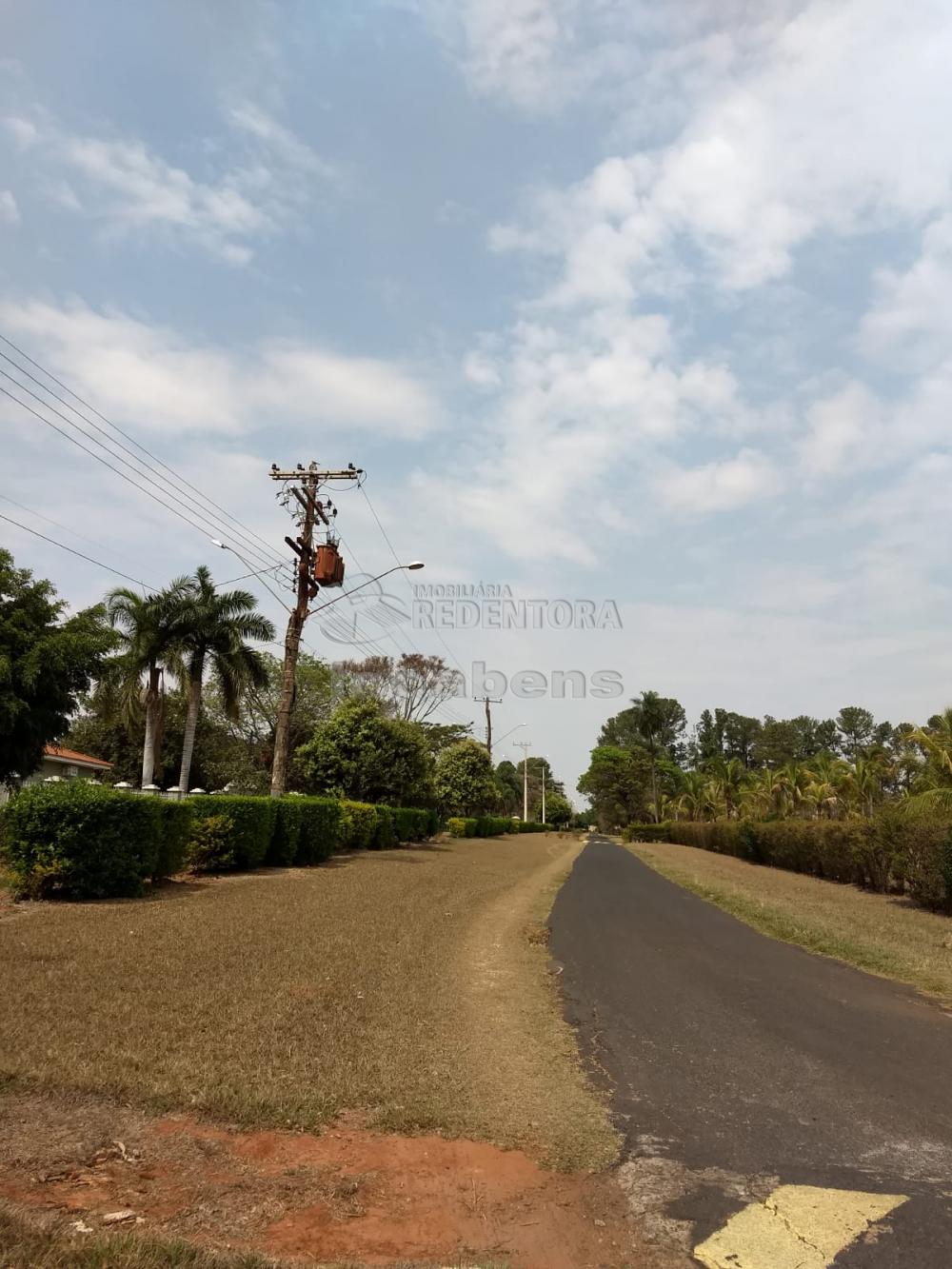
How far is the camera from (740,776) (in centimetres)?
7312

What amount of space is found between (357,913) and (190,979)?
531cm

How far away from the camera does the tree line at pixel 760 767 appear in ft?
97.1

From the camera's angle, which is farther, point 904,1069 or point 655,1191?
point 904,1069

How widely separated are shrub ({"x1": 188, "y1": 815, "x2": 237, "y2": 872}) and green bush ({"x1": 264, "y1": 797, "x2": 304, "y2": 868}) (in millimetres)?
2210

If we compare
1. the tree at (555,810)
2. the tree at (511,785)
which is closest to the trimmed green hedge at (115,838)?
the tree at (511,785)

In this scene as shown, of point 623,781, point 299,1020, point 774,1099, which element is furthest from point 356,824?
point 623,781

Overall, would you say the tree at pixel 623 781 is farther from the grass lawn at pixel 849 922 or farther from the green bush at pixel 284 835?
the green bush at pixel 284 835

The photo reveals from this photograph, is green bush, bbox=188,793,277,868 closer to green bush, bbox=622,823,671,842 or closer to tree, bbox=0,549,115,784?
tree, bbox=0,549,115,784

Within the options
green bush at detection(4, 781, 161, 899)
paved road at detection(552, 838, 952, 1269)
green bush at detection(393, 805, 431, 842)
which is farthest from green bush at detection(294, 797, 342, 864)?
paved road at detection(552, 838, 952, 1269)

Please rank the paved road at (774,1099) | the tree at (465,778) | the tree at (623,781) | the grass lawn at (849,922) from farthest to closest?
1. the tree at (623,781)
2. the tree at (465,778)
3. the grass lawn at (849,922)
4. the paved road at (774,1099)

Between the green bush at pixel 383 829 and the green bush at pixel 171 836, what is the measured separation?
44.7 ft

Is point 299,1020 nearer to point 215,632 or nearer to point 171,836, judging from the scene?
point 171,836

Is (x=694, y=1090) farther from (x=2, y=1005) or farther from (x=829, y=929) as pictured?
(x=829, y=929)

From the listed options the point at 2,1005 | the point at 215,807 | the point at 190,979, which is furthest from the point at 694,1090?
the point at 215,807
